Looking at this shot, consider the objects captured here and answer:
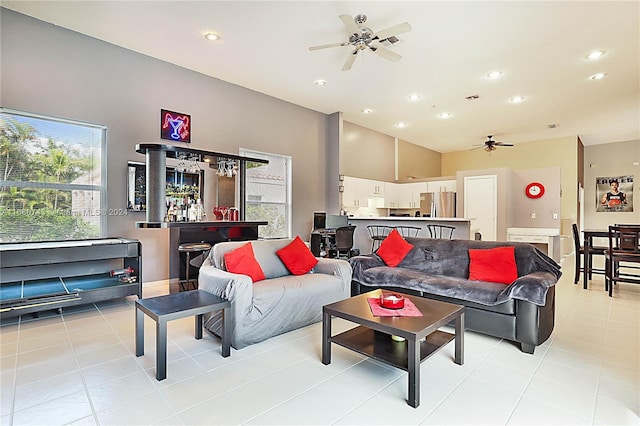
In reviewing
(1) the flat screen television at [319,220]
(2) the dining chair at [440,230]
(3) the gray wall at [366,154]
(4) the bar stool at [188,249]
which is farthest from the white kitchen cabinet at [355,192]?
(4) the bar stool at [188,249]

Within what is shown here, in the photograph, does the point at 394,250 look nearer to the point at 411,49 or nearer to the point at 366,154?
the point at 411,49

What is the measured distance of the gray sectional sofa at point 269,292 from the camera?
2695 mm

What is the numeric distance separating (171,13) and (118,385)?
12.1 ft

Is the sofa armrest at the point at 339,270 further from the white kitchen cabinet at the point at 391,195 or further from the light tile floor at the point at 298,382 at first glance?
the white kitchen cabinet at the point at 391,195

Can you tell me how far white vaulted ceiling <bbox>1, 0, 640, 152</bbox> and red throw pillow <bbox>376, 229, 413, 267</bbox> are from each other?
8.38 ft

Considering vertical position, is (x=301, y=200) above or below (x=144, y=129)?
below

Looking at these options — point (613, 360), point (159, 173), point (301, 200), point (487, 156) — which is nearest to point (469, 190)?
point (487, 156)

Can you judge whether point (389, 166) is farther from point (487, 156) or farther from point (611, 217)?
point (611, 217)

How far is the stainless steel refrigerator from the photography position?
26.8 feet

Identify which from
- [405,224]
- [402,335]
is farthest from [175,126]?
[402,335]

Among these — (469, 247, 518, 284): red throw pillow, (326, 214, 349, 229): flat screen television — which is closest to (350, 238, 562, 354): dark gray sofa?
(469, 247, 518, 284): red throw pillow

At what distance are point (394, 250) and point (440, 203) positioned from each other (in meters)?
4.80

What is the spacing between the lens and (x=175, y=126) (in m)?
4.98

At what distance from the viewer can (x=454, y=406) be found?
1.91 m
